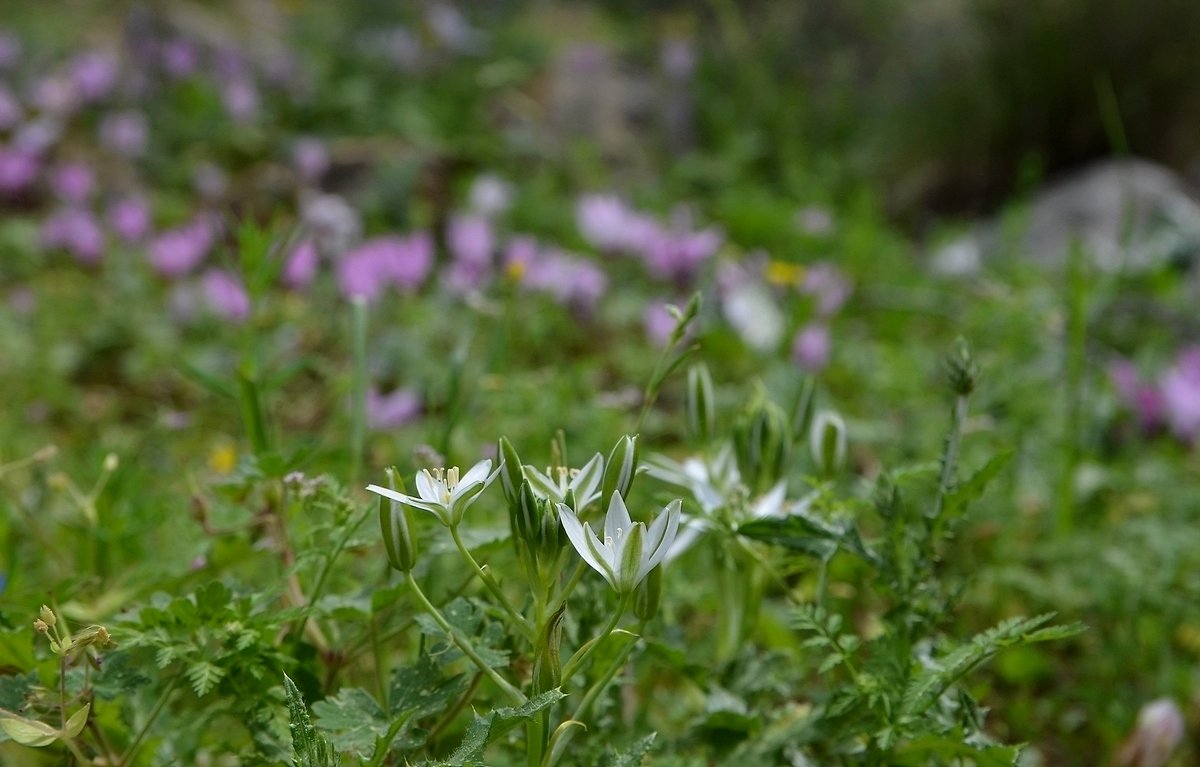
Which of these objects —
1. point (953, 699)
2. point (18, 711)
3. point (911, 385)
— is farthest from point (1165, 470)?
point (18, 711)

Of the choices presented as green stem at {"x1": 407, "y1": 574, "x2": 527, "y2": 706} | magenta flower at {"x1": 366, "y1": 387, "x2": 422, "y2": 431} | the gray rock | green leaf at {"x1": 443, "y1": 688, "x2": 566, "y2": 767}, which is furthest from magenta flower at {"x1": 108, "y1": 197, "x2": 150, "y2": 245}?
green leaf at {"x1": 443, "y1": 688, "x2": 566, "y2": 767}

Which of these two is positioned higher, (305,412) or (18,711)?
(18,711)

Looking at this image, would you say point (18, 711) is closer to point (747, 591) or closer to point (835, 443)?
point (747, 591)

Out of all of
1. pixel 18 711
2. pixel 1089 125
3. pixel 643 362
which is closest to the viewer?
pixel 18 711

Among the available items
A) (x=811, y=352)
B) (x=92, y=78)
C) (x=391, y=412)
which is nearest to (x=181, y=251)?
(x=391, y=412)

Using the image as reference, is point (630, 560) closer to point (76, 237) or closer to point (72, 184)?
point (76, 237)
